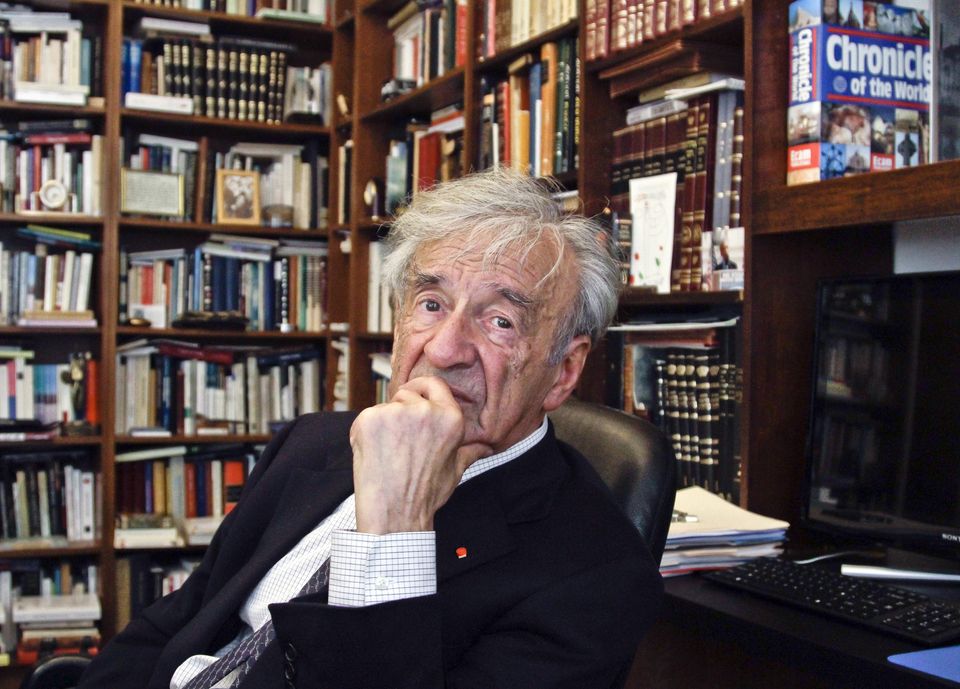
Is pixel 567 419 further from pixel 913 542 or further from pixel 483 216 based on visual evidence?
pixel 913 542

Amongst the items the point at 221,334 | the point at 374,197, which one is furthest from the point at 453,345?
the point at 221,334

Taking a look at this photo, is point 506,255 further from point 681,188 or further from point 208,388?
point 208,388

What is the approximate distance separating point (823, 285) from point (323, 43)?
9.73ft

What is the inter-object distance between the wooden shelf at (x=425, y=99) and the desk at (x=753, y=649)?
1.97m

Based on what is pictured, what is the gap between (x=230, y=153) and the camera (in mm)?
4062

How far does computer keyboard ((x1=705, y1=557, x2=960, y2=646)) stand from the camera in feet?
4.41

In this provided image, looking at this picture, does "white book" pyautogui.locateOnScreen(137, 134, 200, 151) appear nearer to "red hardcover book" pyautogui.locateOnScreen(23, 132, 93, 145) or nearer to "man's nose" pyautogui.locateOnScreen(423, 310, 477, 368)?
"red hardcover book" pyautogui.locateOnScreen(23, 132, 93, 145)

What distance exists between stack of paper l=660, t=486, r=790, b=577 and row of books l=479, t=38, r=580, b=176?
3.70 feet

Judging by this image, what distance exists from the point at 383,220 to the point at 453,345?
2.29 meters

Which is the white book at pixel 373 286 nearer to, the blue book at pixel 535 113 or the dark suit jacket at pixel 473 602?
the blue book at pixel 535 113

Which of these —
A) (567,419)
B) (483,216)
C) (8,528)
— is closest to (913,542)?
(567,419)

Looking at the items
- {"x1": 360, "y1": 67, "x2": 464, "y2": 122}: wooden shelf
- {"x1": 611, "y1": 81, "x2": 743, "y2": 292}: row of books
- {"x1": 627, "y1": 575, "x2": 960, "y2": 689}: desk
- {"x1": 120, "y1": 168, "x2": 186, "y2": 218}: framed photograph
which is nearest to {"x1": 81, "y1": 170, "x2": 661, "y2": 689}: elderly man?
{"x1": 627, "y1": 575, "x2": 960, "y2": 689}: desk

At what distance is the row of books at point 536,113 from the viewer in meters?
2.65

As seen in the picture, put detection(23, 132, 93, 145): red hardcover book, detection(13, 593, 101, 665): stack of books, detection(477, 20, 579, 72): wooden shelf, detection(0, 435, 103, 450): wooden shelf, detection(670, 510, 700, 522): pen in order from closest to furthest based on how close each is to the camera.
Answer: detection(670, 510, 700, 522): pen
detection(477, 20, 579, 72): wooden shelf
detection(13, 593, 101, 665): stack of books
detection(0, 435, 103, 450): wooden shelf
detection(23, 132, 93, 145): red hardcover book
